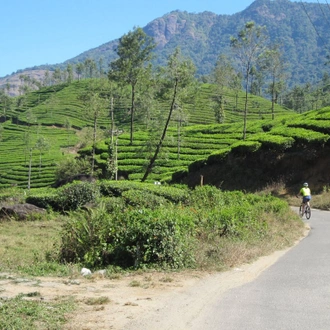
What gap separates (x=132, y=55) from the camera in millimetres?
50094

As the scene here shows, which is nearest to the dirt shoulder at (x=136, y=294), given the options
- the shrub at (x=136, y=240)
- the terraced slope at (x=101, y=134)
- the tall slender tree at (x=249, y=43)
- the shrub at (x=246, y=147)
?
the shrub at (x=136, y=240)

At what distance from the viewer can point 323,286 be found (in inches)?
293

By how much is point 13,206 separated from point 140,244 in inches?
535

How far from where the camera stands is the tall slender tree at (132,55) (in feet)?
163

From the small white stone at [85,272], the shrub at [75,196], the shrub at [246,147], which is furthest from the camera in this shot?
the shrub at [246,147]

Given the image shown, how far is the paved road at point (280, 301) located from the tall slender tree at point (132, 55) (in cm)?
4251

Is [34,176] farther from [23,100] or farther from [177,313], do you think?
[23,100]

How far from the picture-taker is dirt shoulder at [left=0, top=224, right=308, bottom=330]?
550cm

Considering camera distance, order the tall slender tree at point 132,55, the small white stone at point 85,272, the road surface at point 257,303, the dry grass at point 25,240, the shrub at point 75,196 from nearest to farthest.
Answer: the road surface at point 257,303 < the small white stone at point 85,272 < the dry grass at point 25,240 < the shrub at point 75,196 < the tall slender tree at point 132,55

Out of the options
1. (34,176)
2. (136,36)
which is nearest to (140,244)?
(136,36)

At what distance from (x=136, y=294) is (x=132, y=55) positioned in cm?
4538

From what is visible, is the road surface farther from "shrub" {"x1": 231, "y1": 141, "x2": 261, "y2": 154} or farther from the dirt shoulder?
"shrub" {"x1": 231, "y1": 141, "x2": 261, "y2": 154}

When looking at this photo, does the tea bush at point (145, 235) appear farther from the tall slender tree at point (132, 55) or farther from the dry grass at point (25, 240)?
the tall slender tree at point (132, 55)

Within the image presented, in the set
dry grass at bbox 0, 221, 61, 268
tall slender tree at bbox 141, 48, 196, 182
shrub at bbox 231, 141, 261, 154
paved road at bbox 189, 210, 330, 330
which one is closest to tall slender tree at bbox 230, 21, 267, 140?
tall slender tree at bbox 141, 48, 196, 182
